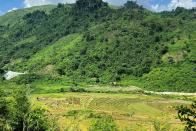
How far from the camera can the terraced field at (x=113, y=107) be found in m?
91.1

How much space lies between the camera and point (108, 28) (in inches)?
7687

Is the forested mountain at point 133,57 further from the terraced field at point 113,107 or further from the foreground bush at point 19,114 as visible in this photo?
the foreground bush at point 19,114

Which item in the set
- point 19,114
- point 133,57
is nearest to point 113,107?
point 19,114

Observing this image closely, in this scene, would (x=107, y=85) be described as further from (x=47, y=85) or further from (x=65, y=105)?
(x=65, y=105)

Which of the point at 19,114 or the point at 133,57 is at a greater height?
the point at 19,114

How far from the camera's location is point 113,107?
375ft

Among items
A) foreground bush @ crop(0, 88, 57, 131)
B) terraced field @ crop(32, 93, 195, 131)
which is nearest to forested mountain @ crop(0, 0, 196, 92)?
terraced field @ crop(32, 93, 195, 131)

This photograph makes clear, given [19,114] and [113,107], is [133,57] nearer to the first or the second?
[113,107]

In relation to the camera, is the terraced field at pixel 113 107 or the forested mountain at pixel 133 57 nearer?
the terraced field at pixel 113 107

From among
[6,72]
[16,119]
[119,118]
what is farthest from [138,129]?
[6,72]

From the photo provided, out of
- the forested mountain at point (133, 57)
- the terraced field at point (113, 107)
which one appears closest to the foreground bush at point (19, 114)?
the terraced field at point (113, 107)

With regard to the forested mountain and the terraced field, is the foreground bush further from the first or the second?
the forested mountain

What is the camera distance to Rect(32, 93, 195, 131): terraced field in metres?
91.1

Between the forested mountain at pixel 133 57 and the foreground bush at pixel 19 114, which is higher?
the foreground bush at pixel 19 114
